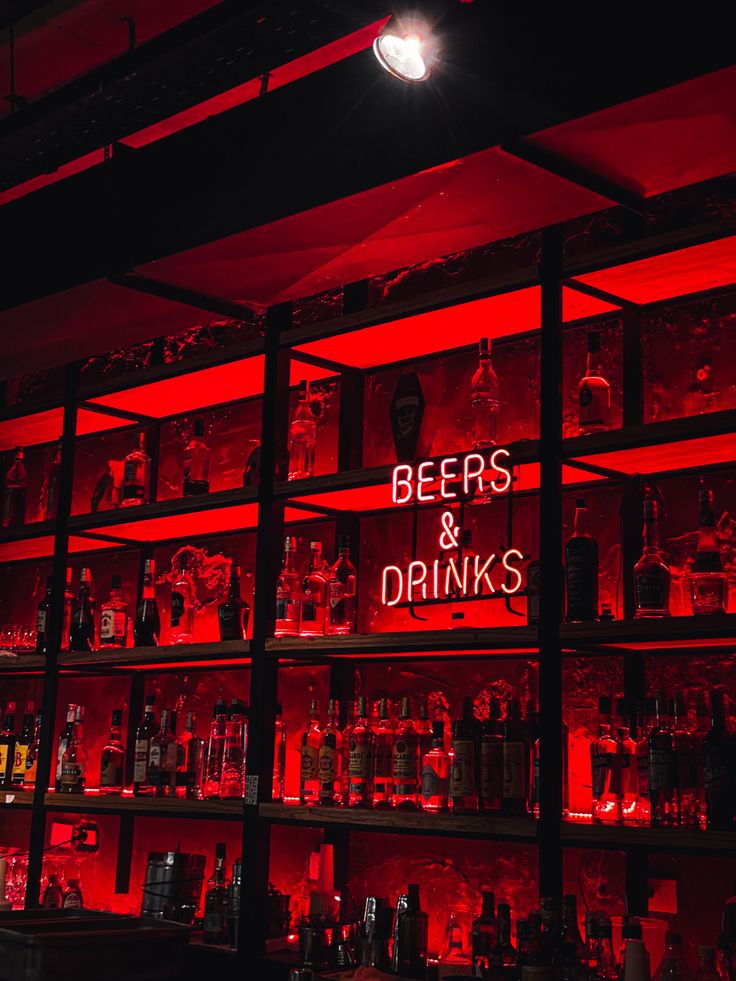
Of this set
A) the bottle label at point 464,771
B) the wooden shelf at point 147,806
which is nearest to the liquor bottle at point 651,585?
the bottle label at point 464,771

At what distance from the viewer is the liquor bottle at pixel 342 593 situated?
3561mm

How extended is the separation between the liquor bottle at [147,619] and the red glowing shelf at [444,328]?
3.49ft

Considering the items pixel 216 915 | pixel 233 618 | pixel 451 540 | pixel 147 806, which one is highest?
pixel 451 540

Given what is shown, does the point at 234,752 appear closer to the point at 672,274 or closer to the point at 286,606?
the point at 286,606

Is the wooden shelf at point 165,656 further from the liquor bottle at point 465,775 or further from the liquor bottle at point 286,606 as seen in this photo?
the liquor bottle at point 465,775

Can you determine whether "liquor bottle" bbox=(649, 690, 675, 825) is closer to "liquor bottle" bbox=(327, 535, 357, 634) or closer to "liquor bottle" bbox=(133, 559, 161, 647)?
"liquor bottle" bbox=(327, 535, 357, 634)

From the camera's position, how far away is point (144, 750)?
13.0 ft

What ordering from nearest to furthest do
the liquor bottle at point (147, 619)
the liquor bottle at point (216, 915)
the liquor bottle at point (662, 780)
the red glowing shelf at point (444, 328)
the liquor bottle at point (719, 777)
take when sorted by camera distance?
the liquor bottle at point (719, 777) < the liquor bottle at point (662, 780) < the red glowing shelf at point (444, 328) < the liquor bottle at point (216, 915) < the liquor bottle at point (147, 619)

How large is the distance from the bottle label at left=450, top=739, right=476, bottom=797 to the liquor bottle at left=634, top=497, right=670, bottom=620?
1.75 feet

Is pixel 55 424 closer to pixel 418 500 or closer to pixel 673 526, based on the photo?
pixel 418 500

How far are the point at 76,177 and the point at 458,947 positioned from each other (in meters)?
2.48

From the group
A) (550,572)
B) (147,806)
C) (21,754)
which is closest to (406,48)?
(550,572)

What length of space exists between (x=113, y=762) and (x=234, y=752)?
0.59 m

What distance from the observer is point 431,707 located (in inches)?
138
